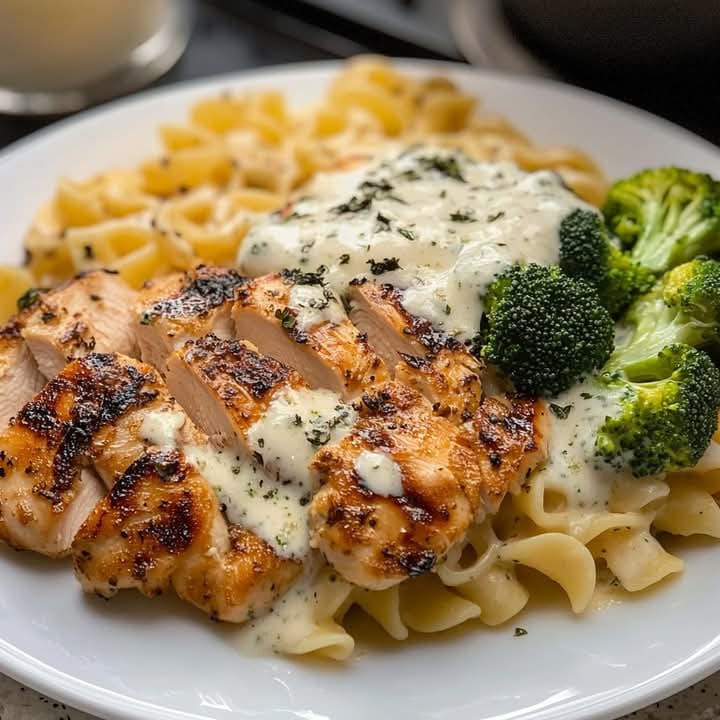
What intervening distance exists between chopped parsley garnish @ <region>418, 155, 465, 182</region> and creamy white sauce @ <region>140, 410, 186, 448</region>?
174 centimetres

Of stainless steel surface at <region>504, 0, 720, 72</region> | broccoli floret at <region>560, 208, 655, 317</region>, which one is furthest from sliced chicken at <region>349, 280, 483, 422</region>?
stainless steel surface at <region>504, 0, 720, 72</region>

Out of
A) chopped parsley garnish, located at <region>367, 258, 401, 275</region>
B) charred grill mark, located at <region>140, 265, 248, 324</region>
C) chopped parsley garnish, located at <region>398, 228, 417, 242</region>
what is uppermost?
chopped parsley garnish, located at <region>398, 228, 417, 242</region>

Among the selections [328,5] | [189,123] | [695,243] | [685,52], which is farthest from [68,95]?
[695,243]

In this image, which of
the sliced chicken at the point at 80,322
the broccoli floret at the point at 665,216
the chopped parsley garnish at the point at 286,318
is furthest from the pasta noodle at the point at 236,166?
the chopped parsley garnish at the point at 286,318

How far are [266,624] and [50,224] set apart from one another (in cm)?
254

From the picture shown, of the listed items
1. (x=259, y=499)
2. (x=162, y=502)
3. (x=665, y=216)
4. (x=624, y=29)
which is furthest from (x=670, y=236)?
(x=162, y=502)

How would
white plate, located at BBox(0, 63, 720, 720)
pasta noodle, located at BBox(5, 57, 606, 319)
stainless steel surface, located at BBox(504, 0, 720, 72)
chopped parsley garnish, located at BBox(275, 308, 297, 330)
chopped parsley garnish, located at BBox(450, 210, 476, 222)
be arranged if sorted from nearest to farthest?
white plate, located at BBox(0, 63, 720, 720)
chopped parsley garnish, located at BBox(275, 308, 297, 330)
chopped parsley garnish, located at BBox(450, 210, 476, 222)
pasta noodle, located at BBox(5, 57, 606, 319)
stainless steel surface, located at BBox(504, 0, 720, 72)

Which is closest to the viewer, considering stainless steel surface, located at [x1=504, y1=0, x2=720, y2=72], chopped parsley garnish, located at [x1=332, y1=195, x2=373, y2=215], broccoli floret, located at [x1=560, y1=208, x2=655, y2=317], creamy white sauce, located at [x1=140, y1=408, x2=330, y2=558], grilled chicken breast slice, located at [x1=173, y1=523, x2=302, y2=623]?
grilled chicken breast slice, located at [x1=173, y1=523, x2=302, y2=623]

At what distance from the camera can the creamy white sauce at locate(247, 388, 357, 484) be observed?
321 centimetres

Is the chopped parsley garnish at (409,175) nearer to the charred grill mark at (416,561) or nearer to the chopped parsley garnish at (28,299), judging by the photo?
the chopped parsley garnish at (28,299)

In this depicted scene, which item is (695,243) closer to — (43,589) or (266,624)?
(266,624)

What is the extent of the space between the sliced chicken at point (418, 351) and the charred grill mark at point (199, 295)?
484mm

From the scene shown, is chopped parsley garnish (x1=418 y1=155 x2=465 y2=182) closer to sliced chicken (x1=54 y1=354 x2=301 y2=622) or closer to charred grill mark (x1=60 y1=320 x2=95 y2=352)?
charred grill mark (x1=60 y1=320 x2=95 y2=352)

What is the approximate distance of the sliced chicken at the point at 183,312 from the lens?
12.0ft
